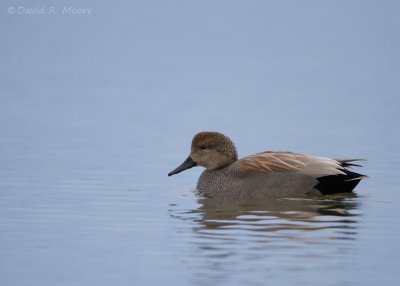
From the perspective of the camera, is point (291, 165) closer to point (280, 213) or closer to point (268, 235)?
point (280, 213)

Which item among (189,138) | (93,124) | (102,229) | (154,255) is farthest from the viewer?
(93,124)

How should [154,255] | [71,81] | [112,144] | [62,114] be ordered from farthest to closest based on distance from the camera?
[71,81]
[62,114]
[112,144]
[154,255]

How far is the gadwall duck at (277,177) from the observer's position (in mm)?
11828

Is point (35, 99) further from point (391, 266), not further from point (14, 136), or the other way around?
point (391, 266)

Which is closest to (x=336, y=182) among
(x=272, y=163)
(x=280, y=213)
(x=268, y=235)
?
(x=272, y=163)

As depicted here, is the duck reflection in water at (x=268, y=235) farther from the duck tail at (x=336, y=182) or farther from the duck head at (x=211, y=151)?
the duck head at (x=211, y=151)

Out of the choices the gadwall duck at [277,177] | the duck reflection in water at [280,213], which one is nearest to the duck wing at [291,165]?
the gadwall duck at [277,177]

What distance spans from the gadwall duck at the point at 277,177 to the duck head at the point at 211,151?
0.02 m

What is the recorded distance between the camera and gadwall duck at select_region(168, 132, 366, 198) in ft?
38.8

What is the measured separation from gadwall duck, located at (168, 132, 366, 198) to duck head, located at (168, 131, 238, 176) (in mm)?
18

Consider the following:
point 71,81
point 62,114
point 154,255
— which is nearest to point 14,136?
point 62,114

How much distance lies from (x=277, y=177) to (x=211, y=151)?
3.36 feet

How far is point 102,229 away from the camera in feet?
32.7

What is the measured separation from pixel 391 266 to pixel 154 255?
1.87m
